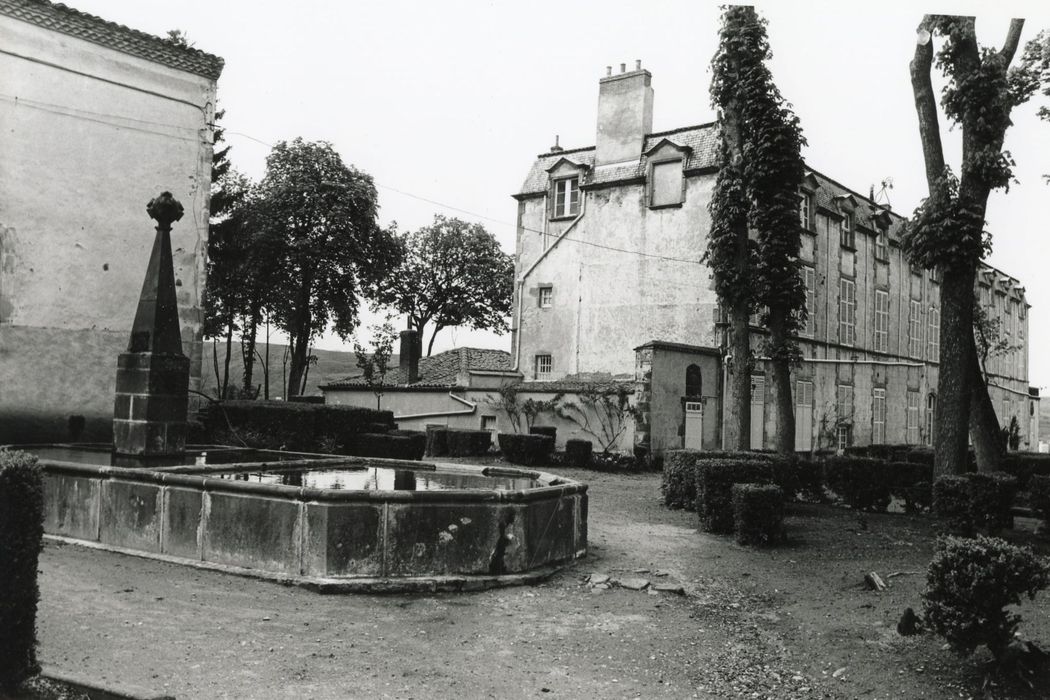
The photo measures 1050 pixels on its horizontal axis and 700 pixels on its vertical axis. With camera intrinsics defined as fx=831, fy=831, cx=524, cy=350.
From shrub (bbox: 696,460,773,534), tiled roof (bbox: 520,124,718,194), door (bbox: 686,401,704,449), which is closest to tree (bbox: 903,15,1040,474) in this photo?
shrub (bbox: 696,460,773,534)

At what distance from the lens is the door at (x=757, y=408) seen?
2705 centimetres

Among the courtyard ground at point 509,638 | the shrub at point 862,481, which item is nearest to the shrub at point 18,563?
the courtyard ground at point 509,638

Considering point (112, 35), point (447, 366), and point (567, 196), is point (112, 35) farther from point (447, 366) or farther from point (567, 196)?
point (447, 366)

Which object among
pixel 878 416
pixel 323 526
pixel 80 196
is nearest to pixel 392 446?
pixel 80 196

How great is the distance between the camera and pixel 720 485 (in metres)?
13.1

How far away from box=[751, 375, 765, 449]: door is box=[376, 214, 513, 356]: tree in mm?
26432

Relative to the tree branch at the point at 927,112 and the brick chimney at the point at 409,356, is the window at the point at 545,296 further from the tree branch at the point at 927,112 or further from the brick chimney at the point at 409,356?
the tree branch at the point at 927,112

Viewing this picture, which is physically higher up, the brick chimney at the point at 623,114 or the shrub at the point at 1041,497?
the brick chimney at the point at 623,114

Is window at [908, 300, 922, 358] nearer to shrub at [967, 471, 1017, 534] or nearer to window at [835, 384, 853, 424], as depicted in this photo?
window at [835, 384, 853, 424]

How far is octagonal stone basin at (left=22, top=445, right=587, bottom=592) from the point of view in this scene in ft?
26.3

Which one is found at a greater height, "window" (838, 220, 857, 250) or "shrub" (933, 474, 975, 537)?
"window" (838, 220, 857, 250)

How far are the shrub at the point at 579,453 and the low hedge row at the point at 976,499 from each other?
37.6 ft

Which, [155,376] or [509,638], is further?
[155,376]

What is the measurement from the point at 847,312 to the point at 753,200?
14.0 m
